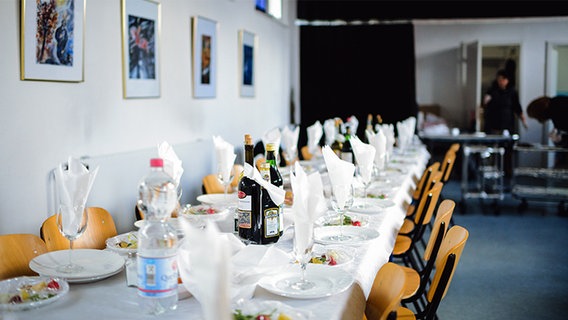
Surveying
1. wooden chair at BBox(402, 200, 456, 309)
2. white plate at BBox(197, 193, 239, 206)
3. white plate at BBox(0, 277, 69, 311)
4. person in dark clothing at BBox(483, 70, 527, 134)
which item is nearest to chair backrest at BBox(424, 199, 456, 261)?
wooden chair at BBox(402, 200, 456, 309)

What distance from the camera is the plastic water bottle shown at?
1.64m

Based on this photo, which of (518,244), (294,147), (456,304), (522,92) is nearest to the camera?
(456,304)

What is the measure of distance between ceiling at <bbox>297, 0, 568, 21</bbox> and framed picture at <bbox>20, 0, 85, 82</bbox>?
628cm

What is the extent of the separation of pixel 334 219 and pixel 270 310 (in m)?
1.41

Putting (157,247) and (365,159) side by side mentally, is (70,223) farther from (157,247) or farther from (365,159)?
(365,159)

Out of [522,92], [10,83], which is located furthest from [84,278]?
[522,92]

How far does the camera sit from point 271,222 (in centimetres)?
248

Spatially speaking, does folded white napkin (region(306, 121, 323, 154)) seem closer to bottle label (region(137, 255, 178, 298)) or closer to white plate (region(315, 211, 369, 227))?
white plate (region(315, 211, 369, 227))

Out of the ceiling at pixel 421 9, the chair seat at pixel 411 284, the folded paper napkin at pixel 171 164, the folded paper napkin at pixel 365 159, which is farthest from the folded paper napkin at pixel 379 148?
the ceiling at pixel 421 9

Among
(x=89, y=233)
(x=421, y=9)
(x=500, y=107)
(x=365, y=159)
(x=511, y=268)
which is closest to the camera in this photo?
(x=89, y=233)

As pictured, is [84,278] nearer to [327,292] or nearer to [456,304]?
[327,292]

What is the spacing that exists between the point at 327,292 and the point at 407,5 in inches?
325

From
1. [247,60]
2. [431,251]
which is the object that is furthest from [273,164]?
[247,60]

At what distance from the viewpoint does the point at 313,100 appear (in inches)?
390
